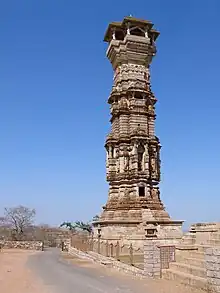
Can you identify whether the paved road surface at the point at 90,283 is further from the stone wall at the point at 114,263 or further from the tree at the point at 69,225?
the tree at the point at 69,225

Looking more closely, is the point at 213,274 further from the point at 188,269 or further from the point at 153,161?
the point at 153,161

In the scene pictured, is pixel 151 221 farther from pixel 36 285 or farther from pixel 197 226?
pixel 36 285

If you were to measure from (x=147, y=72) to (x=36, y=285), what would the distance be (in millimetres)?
25993

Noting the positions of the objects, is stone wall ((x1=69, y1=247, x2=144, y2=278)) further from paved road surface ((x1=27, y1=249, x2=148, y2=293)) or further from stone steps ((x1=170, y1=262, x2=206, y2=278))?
stone steps ((x1=170, y1=262, x2=206, y2=278))

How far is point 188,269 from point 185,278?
0.61 m

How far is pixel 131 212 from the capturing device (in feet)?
102

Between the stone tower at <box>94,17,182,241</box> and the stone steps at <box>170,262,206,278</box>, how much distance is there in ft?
50.5

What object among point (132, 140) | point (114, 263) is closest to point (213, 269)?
point (114, 263)

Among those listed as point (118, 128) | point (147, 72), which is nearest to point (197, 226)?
point (118, 128)

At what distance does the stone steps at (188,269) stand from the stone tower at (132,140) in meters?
15.4

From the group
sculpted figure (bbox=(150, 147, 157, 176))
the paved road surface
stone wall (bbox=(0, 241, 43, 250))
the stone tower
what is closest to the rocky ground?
the paved road surface

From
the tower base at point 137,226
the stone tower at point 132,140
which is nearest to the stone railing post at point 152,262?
Answer: the tower base at point 137,226

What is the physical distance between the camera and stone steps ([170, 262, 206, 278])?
40.4 ft

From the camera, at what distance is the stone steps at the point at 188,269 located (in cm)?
1231
